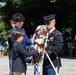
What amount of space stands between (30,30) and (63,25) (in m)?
2.74

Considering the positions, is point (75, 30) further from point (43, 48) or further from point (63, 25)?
point (43, 48)

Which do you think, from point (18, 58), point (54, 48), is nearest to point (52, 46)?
point (54, 48)

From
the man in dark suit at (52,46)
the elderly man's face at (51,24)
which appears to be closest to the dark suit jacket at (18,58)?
the man in dark suit at (52,46)

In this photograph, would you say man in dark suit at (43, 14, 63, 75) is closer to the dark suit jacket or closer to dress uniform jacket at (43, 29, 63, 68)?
dress uniform jacket at (43, 29, 63, 68)

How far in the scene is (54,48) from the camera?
19.7 feet

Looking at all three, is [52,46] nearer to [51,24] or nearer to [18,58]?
[51,24]

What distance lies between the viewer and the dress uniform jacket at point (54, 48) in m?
6.04

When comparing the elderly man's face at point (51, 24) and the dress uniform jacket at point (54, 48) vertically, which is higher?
the elderly man's face at point (51, 24)

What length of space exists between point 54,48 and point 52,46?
0.23 feet

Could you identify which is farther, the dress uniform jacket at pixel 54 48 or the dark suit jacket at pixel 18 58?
the dark suit jacket at pixel 18 58

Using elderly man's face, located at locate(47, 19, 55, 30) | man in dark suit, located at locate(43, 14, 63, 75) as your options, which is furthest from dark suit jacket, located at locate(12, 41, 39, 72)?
elderly man's face, located at locate(47, 19, 55, 30)

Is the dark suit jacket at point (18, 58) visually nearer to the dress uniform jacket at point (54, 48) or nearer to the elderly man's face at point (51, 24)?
the dress uniform jacket at point (54, 48)

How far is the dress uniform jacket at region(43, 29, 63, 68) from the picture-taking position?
604 centimetres

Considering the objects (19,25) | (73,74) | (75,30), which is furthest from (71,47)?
(19,25)
